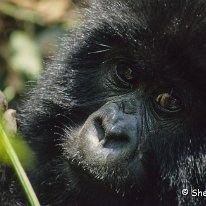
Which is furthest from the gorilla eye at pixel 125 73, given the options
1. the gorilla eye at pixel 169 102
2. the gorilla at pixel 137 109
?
the gorilla eye at pixel 169 102

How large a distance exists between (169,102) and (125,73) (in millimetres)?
294

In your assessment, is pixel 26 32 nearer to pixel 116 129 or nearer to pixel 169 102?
pixel 169 102

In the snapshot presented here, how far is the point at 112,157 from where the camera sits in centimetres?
300

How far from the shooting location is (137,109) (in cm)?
320

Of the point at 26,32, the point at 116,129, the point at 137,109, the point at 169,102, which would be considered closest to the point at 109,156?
the point at 116,129

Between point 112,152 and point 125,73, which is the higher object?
point 125,73

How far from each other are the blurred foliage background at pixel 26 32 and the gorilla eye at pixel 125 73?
88.3 inches

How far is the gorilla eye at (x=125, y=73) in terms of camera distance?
331 cm

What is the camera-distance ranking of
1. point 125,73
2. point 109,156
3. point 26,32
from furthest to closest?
point 26,32 < point 125,73 < point 109,156

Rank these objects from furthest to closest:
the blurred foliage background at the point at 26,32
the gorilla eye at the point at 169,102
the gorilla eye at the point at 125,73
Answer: the blurred foliage background at the point at 26,32
the gorilla eye at the point at 125,73
the gorilla eye at the point at 169,102

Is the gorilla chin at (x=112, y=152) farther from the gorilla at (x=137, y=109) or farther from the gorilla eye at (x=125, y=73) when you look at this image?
the gorilla eye at (x=125, y=73)

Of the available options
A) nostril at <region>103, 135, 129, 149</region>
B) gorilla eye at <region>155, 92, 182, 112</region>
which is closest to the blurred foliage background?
gorilla eye at <region>155, 92, 182, 112</region>

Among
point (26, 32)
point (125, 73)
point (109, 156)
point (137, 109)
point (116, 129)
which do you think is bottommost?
point (109, 156)

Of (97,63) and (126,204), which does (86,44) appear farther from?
(126,204)
